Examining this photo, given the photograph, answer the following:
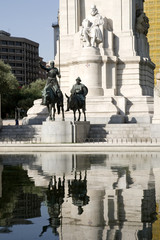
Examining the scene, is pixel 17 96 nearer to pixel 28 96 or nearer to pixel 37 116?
pixel 28 96

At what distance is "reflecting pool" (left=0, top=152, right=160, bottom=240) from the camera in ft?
22.4

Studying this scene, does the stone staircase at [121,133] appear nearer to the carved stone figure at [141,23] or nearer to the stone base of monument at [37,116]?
the stone base of monument at [37,116]

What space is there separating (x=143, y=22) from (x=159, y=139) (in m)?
15.3

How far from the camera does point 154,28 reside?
3563 inches

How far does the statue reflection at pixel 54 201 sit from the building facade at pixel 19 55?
444 feet

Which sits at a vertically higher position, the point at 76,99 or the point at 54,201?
the point at 76,99

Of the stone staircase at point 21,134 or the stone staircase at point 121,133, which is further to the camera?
the stone staircase at point 21,134

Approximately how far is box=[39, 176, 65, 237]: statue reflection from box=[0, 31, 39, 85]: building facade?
13528 cm

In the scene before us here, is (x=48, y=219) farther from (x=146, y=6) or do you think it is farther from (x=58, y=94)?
(x=146, y=6)

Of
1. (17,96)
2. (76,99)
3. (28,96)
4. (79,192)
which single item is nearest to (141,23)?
(76,99)

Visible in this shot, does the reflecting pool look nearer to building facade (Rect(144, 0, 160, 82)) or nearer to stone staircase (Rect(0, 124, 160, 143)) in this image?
stone staircase (Rect(0, 124, 160, 143))

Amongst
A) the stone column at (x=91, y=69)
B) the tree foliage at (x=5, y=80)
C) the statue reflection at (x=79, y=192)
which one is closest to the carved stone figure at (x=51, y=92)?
the stone column at (x=91, y=69)

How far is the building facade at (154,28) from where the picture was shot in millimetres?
90375

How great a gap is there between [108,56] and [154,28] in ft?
193
